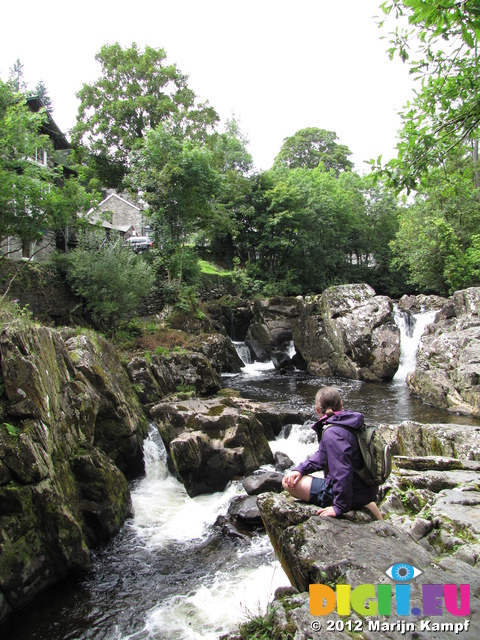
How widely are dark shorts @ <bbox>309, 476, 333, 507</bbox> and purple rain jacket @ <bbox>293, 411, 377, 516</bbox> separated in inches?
10.1

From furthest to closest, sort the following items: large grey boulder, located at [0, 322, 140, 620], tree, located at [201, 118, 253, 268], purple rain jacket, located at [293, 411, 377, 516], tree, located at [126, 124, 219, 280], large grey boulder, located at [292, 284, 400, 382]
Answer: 1. tree, located at [201, 118, 253, 268]
2. tree, located at [126, 124, 219, 280]
3. large grey boulder, located at [292, 284, 400, 382]
4. large grey boulder, located at [0, 322, 140, 620]
5. purple rain jacket, located at [293, 411, 377, 516]

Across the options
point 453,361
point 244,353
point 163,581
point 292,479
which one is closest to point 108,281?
point 244,353

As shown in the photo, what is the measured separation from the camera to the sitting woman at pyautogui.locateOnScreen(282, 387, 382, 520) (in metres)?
3.45

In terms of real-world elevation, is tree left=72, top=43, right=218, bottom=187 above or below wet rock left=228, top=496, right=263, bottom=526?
above

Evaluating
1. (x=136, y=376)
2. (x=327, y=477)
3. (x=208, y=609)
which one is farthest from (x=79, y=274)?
(x=327, y=477)

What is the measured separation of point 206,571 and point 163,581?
0.66 meters

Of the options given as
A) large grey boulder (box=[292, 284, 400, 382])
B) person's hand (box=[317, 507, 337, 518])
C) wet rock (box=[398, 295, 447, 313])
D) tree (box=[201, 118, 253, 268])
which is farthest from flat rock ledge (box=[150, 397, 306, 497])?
tree (box=[201, 118, 253, 268])

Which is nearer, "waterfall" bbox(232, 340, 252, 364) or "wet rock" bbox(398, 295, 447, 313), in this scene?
"wet rock" bbox(398, 295, 447, 313)

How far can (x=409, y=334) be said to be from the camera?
19.5m

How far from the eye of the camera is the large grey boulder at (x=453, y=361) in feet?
41.2

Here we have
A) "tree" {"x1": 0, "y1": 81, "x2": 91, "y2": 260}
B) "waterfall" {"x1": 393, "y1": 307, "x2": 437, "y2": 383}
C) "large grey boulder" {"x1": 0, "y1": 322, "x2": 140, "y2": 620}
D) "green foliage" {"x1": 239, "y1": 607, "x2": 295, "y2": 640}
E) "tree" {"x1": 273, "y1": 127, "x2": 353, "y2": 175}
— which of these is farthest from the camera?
"tree" {"x1": 273, "y1": 127, "x2": 353, "y2": 175}

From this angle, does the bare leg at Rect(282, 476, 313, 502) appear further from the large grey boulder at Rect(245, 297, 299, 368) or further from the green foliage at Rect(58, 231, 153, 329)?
the large grey boulder at Rect(245, 297, 299, 368)

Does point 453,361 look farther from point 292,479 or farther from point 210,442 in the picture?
point 292,479

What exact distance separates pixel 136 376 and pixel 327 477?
9888 mm
